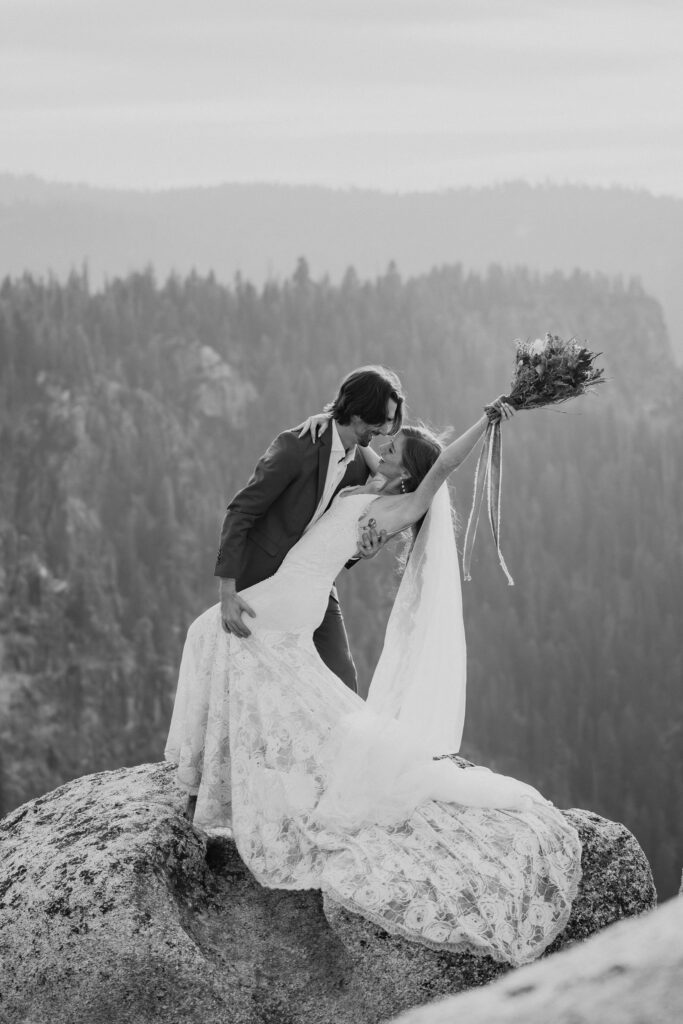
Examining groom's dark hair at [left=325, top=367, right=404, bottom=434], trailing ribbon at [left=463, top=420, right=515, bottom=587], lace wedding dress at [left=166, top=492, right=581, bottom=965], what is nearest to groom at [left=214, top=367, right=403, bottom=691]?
groom's dark hair at [left=325, top=367, right=404, bottom=434]

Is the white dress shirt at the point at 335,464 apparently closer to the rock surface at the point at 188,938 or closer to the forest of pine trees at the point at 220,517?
the rock surface at the point at 188,938

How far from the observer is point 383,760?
596 centimetres

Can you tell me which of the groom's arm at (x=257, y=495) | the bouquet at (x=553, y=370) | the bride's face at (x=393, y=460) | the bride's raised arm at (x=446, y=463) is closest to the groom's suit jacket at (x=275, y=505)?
the groom's arm at (x=257, y=495)

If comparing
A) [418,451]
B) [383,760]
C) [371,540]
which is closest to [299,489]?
[371,540]

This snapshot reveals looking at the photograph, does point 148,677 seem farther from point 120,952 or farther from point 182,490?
point 120,952

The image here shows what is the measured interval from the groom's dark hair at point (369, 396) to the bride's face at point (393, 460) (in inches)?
11.2

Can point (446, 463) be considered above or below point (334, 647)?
above

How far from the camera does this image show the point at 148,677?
12731cm

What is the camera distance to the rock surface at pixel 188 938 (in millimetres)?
5449

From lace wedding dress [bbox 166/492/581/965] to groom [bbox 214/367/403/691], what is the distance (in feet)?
0.33

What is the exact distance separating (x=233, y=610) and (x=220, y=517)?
12873 cm

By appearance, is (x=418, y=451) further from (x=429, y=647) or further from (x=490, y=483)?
(x=429, y=647)

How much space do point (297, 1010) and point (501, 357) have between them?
524 ft

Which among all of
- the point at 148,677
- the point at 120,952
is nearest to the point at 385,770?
the point at 120,952
